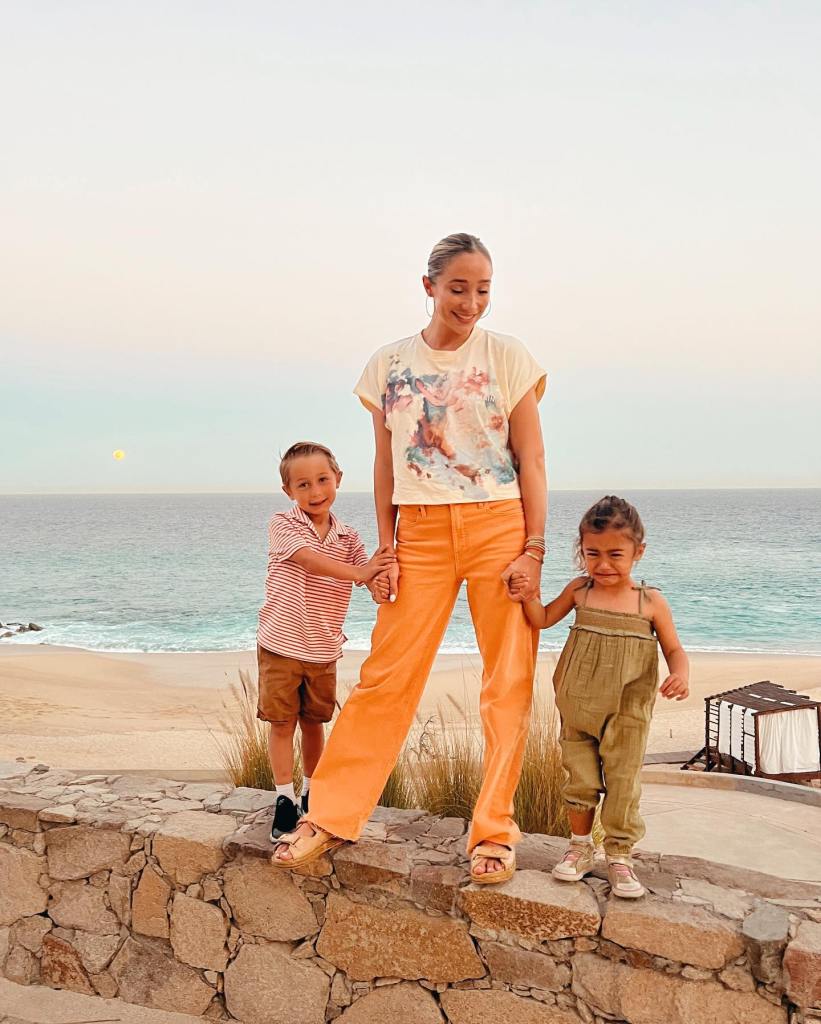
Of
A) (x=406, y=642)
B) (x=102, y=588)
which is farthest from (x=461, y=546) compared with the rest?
(x=102, y=588)

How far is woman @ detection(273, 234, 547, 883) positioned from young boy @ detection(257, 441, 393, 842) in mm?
277

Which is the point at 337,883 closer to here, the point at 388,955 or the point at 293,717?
the point at 388,955

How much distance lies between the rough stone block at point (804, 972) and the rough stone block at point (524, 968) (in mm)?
614

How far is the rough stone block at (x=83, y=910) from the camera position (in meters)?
3.16

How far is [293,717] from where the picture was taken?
9.95 feet

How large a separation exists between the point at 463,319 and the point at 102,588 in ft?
117

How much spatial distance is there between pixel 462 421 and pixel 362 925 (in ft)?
5.49

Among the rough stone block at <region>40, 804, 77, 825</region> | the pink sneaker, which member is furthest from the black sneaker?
the pink sneaker

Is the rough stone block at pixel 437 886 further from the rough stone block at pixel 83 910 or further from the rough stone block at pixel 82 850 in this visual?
the rough stone block at pixel 83 910

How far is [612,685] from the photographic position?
8.18ft

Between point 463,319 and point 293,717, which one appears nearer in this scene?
point 463,319

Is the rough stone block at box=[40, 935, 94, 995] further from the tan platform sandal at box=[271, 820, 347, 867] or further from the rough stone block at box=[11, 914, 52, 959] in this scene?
the tan platform sandal at box=[271, 820, 347, 867]

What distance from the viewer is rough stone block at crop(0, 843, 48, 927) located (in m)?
3.27

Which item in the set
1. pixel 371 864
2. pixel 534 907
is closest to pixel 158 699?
pixel 371 864
